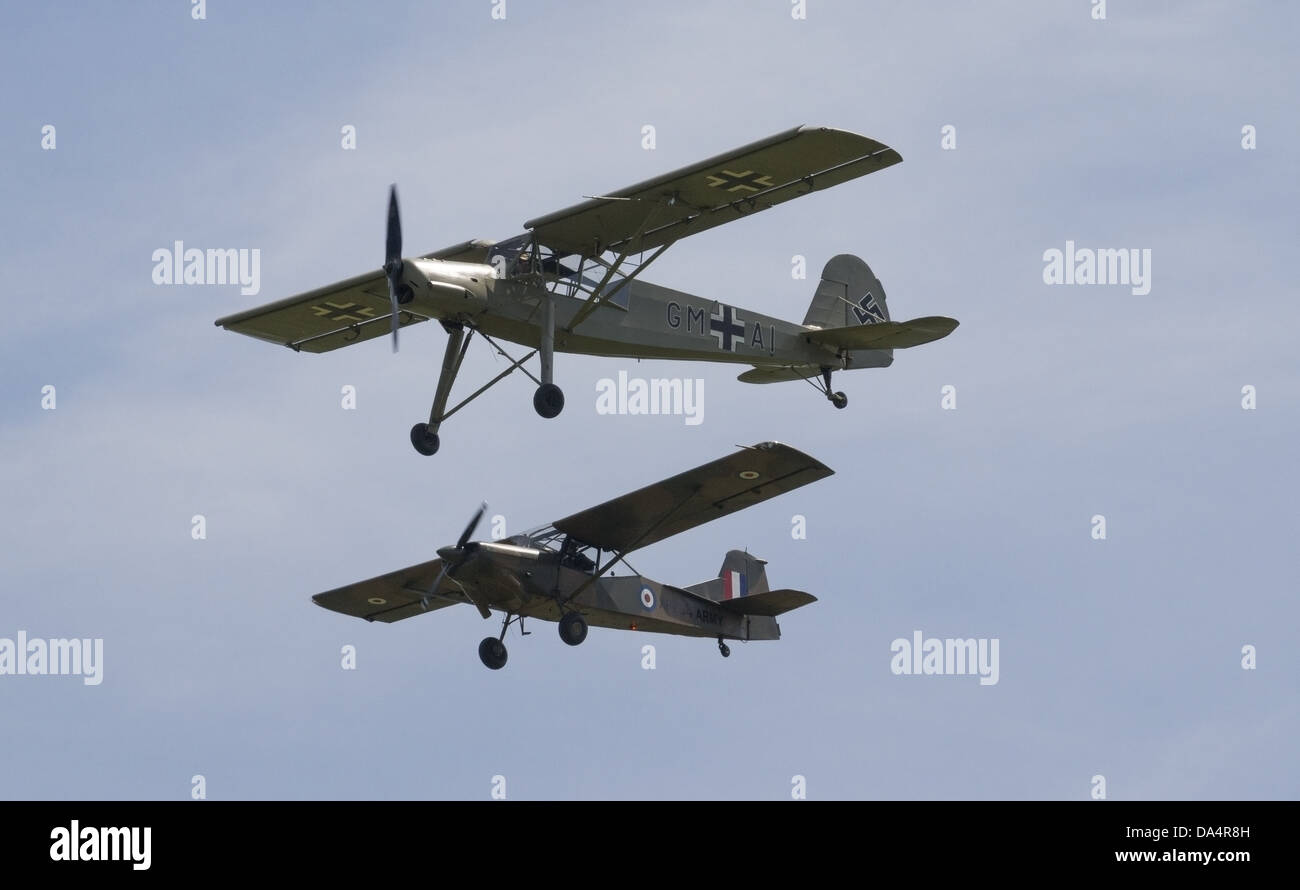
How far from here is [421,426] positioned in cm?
3170

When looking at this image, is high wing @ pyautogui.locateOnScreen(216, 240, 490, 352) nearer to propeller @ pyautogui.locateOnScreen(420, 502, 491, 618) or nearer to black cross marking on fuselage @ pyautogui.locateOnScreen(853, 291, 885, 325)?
propeller @ pyautogui.locateOnScreen(420, 502, 491, 618)

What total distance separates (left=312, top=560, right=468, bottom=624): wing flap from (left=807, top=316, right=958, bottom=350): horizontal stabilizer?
5.81 m

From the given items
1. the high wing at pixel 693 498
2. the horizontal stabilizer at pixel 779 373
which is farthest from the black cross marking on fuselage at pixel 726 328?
the high wing at pixel 693 498

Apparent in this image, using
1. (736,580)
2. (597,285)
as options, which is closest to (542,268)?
(597,285)

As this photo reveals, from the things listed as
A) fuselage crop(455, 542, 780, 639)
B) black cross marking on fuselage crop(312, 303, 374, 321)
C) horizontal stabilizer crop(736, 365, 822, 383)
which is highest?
black cross marking on fuselage crop(312, 303, 374, 321)

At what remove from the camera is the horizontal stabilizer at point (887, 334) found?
33906 millimetres

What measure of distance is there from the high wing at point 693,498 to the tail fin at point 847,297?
210 inches

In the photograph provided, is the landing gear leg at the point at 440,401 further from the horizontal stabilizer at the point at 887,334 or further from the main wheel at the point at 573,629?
the horizontal stabilizer at the point at 887,334

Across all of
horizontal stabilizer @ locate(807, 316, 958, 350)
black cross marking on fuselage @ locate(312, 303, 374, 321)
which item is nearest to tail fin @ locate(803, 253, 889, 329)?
horizontal stabilizer @ locate(807, 316, 958, 350)

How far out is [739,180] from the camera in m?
30.9

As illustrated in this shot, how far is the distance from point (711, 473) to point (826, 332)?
4.11 meters

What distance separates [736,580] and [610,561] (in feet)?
14.4

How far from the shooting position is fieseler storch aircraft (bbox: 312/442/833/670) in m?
31.4

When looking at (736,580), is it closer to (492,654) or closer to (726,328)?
(726,328)
